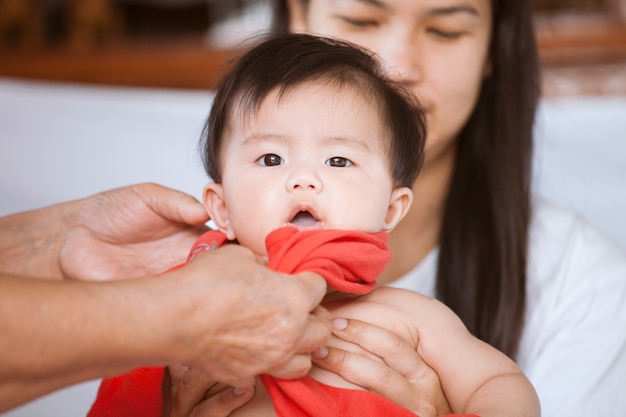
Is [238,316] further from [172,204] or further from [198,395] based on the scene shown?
[172,204]

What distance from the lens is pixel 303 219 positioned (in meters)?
1.12

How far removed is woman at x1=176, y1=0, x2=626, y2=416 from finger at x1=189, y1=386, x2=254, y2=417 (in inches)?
24.6

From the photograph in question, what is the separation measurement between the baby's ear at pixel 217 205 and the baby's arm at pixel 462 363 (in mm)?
275

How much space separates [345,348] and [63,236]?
1.84ft

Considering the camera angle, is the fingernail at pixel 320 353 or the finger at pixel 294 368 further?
the fingernail at pixel 320 353

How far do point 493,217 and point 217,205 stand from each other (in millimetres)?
719

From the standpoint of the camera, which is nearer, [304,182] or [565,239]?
[304,182]

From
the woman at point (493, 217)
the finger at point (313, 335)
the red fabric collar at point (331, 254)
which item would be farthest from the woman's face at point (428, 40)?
the finger at point (313, 335)

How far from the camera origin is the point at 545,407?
1568 mm

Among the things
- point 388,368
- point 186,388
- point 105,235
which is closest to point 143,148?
point 105,235

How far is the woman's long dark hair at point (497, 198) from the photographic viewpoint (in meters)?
1.67

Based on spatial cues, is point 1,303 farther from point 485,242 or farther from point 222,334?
point 485,242

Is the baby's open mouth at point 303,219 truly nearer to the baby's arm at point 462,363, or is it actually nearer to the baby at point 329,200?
the baby at point 329,200

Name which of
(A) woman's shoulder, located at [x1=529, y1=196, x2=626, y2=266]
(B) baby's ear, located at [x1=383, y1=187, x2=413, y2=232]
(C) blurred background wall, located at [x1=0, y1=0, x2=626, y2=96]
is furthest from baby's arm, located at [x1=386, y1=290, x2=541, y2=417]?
(C) blurred background wall, located at [x1=0, y1=0, x2=626, y2=96]
